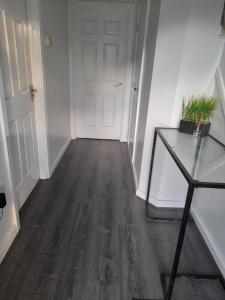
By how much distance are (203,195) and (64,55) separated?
266 cm

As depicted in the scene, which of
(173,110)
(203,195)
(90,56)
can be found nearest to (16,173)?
(173,110)

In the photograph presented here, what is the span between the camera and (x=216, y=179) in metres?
1.11

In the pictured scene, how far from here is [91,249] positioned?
5.66 feet

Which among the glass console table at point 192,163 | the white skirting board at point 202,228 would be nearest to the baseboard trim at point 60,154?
the white skirting board at point 202,228

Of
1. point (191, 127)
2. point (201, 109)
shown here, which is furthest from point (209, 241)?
point (201, 109)

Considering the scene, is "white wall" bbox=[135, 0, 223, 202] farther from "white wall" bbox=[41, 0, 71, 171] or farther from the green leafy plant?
"white wall" bbox=[41, 0, 71, 171]

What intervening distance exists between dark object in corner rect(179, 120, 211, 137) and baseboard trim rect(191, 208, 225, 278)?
30.1 inches

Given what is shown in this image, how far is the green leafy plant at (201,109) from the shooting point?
178 cm

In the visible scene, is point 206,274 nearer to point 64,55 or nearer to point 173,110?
point 173,110

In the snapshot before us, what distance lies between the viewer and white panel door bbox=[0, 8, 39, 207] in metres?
1.72

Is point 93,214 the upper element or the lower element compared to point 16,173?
lower

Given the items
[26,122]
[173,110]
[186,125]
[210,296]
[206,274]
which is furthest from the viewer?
[26,122]

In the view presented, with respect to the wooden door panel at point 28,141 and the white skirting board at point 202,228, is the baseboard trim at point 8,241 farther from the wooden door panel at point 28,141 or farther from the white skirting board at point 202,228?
the white skirting board at point 202,228

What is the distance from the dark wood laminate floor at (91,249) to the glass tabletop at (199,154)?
820mm
